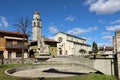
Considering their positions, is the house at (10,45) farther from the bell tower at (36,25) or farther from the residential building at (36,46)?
the bell tower at (36,25)

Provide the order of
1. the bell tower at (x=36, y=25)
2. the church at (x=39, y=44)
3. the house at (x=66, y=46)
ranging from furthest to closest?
1. the house at (x=66, y=46)
2. the bell tower at (x=36, y=25)
3. the church at (x=39, y=44)

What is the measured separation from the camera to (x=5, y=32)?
161ft

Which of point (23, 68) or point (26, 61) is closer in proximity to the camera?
point (23, 68)

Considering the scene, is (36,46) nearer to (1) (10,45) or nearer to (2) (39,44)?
(1) (10,45)

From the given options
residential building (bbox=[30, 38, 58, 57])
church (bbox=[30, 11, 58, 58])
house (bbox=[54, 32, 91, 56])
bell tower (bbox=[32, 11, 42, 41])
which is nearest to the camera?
church (bbox=[30, 11, 58, 58])

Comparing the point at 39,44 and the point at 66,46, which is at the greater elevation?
the point at 39,44

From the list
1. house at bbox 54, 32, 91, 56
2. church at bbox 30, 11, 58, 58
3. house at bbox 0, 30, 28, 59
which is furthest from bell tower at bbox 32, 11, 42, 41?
house at bbox 0, 30, 28, 59

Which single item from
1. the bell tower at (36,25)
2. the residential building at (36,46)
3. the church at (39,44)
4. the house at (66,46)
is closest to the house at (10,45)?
the residential building at (36,46)

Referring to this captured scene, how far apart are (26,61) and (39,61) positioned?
4.11 m

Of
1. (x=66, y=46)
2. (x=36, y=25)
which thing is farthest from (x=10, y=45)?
(x=66, y=46)

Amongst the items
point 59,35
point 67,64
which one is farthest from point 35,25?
point 67,64

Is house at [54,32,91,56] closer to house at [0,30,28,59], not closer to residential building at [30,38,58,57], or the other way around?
residential building at [30,38,58,57]

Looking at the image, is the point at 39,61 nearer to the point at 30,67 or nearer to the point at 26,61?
the point at 26,61

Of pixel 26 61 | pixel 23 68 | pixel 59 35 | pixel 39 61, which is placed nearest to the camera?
pixel 23 68
